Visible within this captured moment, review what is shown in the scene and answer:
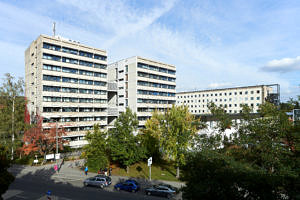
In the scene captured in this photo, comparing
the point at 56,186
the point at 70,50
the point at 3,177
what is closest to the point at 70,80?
the point at 70,50

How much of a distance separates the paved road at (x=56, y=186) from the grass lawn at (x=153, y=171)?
258cm

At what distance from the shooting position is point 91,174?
1387 inches

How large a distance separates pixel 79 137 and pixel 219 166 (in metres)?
52.3

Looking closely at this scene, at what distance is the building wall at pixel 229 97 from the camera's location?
9500 cm

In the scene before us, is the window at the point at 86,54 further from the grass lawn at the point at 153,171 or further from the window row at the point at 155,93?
the grass lawn at the point at 153,171

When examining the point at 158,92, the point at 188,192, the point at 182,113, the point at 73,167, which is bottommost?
the point at 73,167

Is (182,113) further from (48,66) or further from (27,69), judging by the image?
(27,69)

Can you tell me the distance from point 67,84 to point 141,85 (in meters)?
23.9

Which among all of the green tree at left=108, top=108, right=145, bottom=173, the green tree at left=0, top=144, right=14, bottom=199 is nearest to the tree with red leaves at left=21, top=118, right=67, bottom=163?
the green tree at left=108, top=108, right=145, bottom=173

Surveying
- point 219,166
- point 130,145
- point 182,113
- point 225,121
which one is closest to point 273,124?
point 225,121

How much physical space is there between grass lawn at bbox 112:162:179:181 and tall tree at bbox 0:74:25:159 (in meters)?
25.8

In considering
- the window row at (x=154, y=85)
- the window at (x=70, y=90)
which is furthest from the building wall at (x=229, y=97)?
the window at (x=70, y=90)

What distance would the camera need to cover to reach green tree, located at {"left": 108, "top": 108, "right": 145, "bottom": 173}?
33531mm

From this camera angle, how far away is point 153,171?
35688mm
